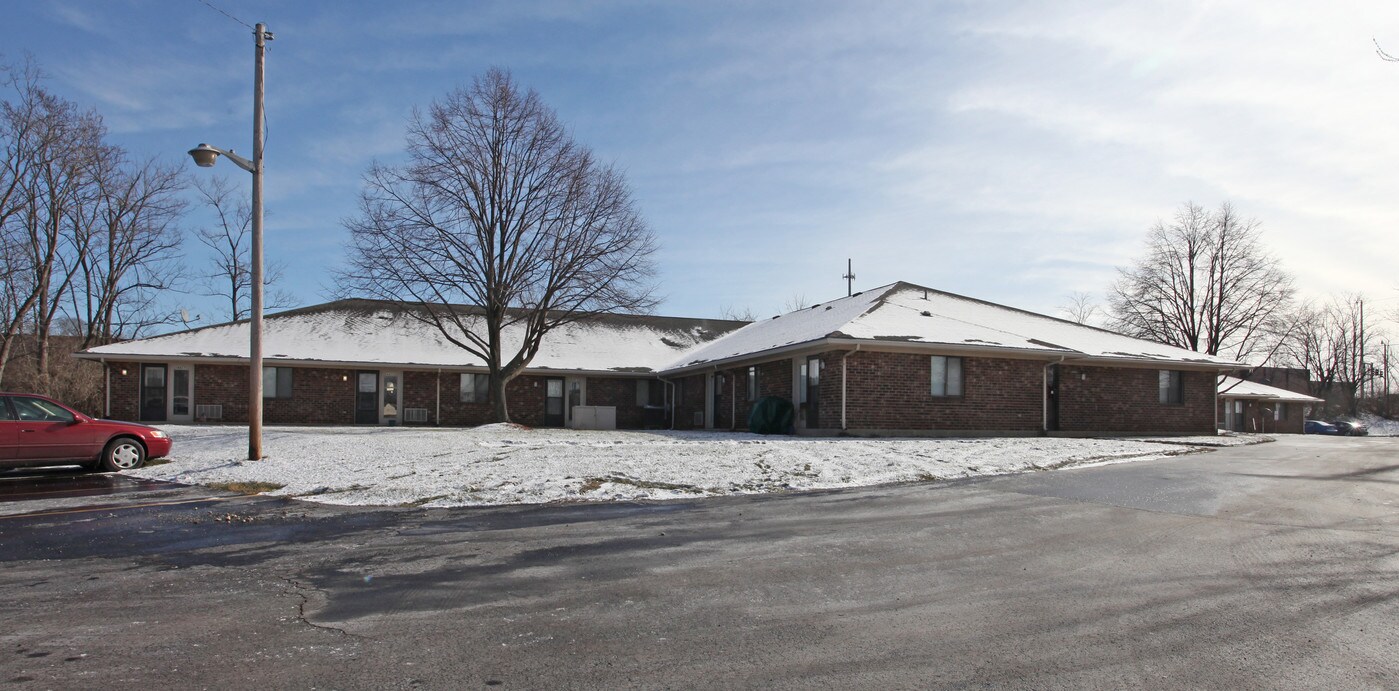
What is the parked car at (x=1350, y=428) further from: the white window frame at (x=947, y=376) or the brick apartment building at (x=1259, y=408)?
the white window frame at (x=947, y=376)

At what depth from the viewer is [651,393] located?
34719 mm

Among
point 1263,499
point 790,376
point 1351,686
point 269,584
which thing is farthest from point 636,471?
point 790,376

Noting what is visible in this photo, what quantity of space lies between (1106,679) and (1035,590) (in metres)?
1.69

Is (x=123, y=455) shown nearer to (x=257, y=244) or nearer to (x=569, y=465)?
(x=257, y=244)

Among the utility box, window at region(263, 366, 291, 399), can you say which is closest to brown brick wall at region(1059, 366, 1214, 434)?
the utility box

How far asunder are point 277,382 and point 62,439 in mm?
17060

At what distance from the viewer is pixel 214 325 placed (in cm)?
3180

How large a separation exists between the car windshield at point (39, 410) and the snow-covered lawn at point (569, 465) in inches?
67.4

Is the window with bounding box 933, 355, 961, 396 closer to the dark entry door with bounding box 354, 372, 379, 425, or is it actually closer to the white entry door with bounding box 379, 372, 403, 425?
the white entry door with bounding box 379, 372, 403, 425

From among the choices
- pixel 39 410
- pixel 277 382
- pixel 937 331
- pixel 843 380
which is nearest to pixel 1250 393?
pixel 937 331

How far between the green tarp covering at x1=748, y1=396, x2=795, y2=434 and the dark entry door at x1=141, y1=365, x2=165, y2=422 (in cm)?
2030

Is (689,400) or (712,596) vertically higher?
(689,400)

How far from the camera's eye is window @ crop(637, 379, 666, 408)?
1353 inches

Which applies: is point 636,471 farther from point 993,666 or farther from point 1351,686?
point 1351,686
